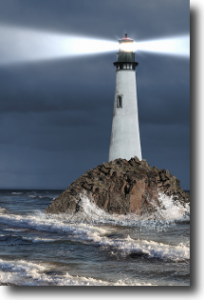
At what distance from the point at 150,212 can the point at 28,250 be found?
1117 centimetres

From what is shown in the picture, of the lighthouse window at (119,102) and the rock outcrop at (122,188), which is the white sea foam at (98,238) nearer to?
the rock outcrop at (122,188)

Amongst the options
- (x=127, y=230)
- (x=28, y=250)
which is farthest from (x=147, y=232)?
(x=28, y=250)

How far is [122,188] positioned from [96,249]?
9643 mm

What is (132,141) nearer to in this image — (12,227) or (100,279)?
(12,227)

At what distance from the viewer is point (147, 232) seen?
68.4 feet

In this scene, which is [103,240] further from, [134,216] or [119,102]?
[119,102]

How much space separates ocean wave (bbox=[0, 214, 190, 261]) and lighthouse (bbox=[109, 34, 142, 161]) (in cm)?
734

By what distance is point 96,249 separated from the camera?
16.4 meters

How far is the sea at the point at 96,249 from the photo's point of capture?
480 inches

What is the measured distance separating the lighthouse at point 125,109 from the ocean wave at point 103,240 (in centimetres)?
734
